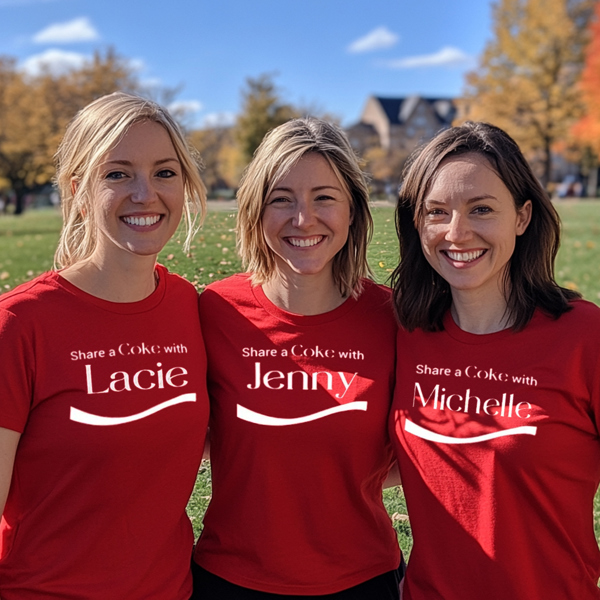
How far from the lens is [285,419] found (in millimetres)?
2705

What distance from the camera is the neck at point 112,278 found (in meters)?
2.60

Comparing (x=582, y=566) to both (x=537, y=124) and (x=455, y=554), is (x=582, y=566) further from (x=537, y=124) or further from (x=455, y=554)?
(x=537, y=124)

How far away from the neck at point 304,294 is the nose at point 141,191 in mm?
724

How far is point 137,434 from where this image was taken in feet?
8.13

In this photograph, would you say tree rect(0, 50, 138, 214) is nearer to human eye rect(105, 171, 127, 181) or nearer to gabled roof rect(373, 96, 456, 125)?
human eye rect(105, 171, 127, 181)

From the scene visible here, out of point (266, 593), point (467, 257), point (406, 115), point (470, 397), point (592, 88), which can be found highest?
point (406, 115)

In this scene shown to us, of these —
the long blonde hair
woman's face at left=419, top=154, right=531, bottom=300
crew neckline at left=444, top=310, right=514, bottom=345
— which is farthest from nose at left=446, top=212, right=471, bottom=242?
the long blonde hair

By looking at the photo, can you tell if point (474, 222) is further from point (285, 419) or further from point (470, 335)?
point (285, 419)

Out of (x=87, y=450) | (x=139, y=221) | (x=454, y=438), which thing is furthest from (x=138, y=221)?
(x=454, y=438)

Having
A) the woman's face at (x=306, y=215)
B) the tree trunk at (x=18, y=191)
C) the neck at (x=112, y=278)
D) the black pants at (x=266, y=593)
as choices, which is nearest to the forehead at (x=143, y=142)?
the neck at (x=112, y=278)

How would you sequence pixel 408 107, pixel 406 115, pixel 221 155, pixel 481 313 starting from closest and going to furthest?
pixel 481 313 < pixel 221 155 < pixel 406 115 < pixel 408 107

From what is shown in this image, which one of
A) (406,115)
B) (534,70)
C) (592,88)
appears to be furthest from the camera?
(406,115)

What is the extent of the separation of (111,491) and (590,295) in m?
9.33

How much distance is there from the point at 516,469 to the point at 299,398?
89cm
